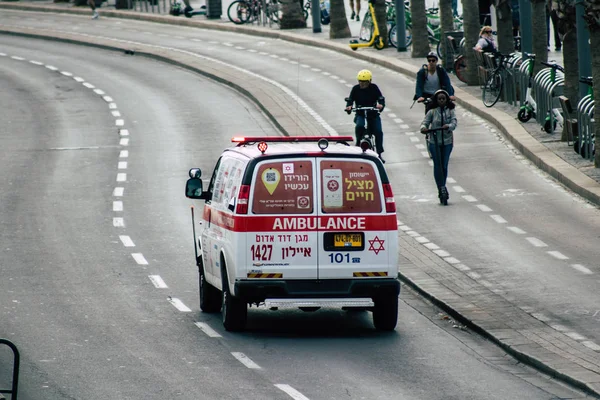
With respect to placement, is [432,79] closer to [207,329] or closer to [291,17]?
[207,329]

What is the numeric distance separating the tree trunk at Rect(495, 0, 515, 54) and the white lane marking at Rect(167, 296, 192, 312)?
21385 millimetres

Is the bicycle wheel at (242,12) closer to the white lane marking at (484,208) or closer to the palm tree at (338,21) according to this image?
the palm tree at (338,21)

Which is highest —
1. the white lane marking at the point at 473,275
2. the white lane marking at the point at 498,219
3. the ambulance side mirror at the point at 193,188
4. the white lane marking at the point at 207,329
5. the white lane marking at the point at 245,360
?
the ambulance side mirror at the point at 193,188

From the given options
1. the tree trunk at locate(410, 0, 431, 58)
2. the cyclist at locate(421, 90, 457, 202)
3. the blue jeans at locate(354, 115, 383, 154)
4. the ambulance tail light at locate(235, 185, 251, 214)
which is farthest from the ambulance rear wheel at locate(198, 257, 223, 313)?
the tree trunk at locate(410, 0, 431, 58)

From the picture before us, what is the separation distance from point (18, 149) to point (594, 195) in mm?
13867

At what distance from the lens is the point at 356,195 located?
1443cm

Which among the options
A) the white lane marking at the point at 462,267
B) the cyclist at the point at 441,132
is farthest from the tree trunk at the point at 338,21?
the white lane marking at the point at 462,267

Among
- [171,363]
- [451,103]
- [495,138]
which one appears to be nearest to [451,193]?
[451,103]

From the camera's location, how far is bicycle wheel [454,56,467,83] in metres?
38.6

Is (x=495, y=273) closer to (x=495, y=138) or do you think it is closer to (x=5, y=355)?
(x=5, y=355)

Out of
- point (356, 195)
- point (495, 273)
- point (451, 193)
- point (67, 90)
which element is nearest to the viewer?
point (356, 195)

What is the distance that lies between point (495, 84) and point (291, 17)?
2250cm

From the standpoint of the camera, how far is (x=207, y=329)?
15.1 m

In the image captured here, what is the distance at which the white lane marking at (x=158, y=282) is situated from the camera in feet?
57.9
